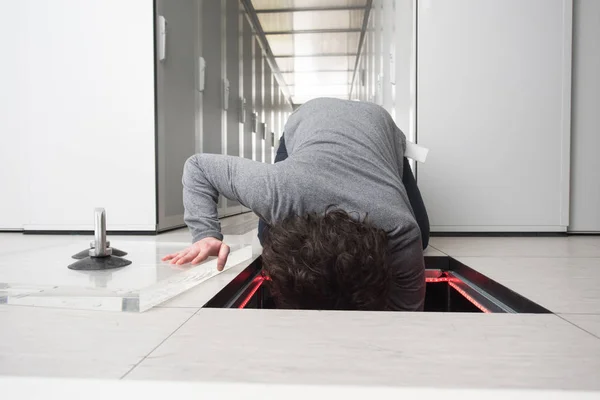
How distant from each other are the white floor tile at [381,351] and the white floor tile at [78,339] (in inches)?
1.7

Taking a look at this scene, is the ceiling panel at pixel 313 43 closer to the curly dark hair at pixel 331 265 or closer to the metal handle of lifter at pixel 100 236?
the metal handle of lifter at pixel 100 236

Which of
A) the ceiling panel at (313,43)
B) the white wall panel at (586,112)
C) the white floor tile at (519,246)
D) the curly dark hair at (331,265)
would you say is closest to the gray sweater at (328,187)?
the curly dark hair at (331,265)

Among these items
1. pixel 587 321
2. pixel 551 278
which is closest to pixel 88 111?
pixel 551 278

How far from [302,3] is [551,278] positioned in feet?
17.1

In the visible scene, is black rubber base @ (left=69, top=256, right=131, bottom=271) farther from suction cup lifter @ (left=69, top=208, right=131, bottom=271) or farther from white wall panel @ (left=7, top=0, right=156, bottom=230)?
white wall panel @ (left=7, top=0, right=156, bottom=230)

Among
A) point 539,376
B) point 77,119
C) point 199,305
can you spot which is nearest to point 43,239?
point 77,119

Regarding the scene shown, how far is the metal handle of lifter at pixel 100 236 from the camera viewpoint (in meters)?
1.34

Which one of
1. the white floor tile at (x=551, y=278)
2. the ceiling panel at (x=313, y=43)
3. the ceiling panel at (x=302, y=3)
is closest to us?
the white floor tile at (x=551, y=278)

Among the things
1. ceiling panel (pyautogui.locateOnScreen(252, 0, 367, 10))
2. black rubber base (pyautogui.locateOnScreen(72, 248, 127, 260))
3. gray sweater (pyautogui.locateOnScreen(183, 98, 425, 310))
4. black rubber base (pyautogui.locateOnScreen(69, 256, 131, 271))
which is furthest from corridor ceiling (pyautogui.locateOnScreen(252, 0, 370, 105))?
black rubber base (pyautogui.locateOnScreen(69, 256, 131, 271))

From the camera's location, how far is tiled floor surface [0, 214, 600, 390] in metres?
0.64

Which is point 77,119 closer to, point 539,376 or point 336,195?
point 336,195

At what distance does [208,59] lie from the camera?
154 inches

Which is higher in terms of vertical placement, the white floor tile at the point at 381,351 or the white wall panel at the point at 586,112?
the white wall panel at the point at 586,112

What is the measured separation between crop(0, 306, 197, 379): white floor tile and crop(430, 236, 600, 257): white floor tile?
4.78 feet
